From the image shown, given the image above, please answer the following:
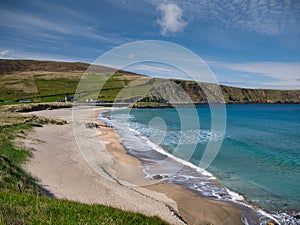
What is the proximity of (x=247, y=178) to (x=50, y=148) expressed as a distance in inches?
690

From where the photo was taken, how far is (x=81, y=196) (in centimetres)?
1232

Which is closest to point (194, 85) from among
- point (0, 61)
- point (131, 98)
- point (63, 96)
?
point (131, 98)

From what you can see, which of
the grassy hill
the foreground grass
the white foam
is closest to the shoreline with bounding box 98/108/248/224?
the white foam

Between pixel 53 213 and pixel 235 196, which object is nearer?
pixel 53 213

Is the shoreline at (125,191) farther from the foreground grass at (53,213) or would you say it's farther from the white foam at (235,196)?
the foreground grass at (53,213)

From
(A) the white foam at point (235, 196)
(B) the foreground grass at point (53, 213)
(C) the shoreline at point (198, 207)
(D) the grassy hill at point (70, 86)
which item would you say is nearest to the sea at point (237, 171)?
(A) the white foam at point (235, 196)

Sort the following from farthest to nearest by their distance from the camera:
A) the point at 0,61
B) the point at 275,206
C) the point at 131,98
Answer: the point at 0,61
the point at 131,98
the point at 275,206

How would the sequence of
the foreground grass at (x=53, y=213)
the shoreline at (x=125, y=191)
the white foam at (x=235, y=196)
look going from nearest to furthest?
the foreground grass at (x=53, y=213) < the shoreline at (x=125, y=191) < the white foam at (x=235, y=196)

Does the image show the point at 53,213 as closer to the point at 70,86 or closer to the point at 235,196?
the point at 235,196

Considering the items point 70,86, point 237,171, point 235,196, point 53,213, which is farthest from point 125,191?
point 70,86

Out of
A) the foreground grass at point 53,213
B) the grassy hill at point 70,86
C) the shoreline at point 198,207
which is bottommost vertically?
the shoreline at point 198,207

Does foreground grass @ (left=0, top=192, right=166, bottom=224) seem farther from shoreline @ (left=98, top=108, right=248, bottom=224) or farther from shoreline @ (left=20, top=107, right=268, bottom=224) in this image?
shoreline @ (left=98, top=108, right=248, bottom=224)

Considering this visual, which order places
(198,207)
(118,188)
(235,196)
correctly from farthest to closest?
1. (235,196)
2. (118,188)
3. (198,207)

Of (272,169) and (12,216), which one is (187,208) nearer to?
(12,216)
